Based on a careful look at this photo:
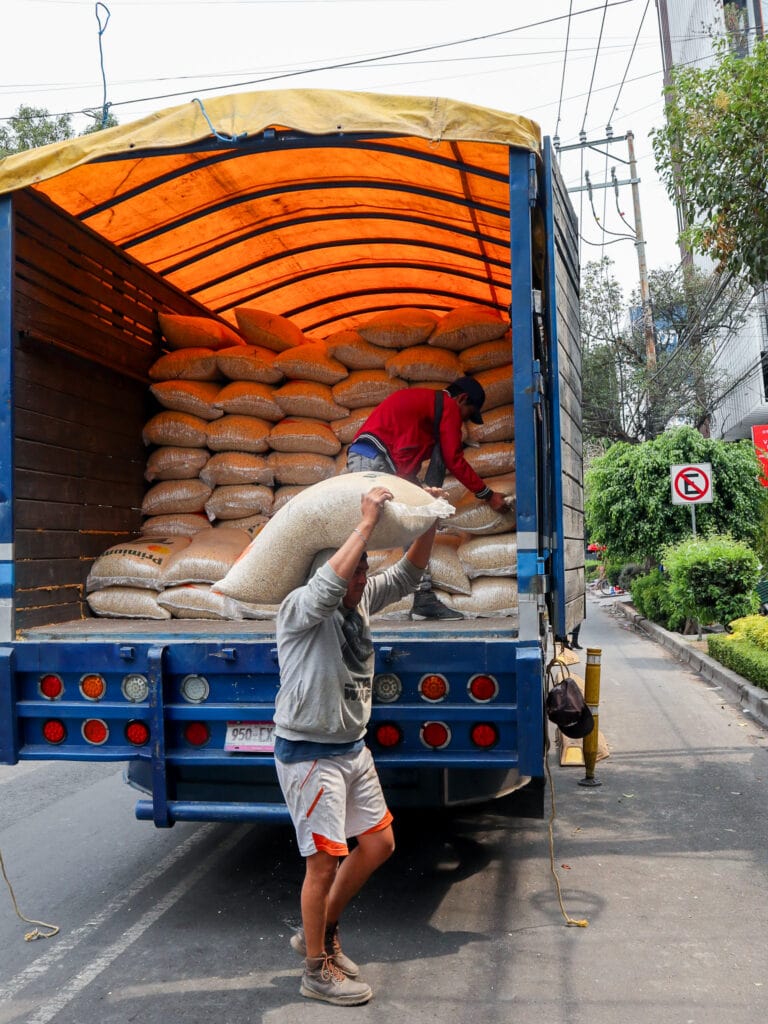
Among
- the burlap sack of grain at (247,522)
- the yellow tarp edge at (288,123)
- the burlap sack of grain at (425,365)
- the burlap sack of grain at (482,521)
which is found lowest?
the burlap sack of grain at (482,521)

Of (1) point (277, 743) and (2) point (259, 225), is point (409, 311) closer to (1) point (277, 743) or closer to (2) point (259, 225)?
(2) point (259, 225)

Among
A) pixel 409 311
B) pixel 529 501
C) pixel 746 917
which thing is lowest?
pixel 746 917

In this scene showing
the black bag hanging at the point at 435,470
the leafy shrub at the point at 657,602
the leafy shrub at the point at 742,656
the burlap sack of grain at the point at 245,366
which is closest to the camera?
the black bag hanging at the point at 435,470

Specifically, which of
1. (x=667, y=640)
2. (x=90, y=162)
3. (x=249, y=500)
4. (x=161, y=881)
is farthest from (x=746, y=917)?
(x=667, y=640)

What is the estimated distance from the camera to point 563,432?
4.64 m

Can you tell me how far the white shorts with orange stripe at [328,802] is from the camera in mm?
3273

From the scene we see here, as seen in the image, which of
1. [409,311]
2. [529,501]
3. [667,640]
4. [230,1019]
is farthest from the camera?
[667,640]

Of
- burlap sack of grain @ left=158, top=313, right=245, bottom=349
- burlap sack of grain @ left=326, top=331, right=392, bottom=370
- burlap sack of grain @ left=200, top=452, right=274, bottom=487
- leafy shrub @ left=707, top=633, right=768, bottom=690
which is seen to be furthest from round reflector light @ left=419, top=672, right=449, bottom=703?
leafy shrub @ left=707, top=633, right=768, bottom=690

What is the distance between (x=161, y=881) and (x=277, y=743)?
1734 mm

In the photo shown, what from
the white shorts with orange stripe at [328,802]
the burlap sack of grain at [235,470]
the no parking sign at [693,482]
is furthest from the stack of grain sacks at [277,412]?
the no parking sign at [693,482]

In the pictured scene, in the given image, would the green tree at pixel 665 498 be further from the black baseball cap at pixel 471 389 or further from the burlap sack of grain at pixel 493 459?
the black baseball cap at pixel 471 389

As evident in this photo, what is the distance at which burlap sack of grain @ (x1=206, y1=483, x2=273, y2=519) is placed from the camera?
564cm

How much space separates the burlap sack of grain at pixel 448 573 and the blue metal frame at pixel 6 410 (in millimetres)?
1897

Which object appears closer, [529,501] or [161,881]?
[529,501]
